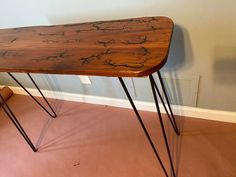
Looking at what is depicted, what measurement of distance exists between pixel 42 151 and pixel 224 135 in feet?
3.85

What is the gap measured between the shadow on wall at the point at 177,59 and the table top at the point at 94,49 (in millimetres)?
205

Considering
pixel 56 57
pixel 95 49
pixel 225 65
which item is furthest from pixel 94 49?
pixel 225 65

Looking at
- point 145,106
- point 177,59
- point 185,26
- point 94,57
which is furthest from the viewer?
point 145,106

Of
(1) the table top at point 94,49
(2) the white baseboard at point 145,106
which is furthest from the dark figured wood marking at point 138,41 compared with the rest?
(2) the white baseboard at point 145,106

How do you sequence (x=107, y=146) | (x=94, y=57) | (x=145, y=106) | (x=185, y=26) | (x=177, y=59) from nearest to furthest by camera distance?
1. (x=94, y=57)
2. (x=185, y=26)
3. (x=177, y=59)
4. (x=107, y=146)
5. (x=145, y=106)

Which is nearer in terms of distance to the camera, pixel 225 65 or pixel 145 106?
pixel 225 65

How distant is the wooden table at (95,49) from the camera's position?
74 centimetres

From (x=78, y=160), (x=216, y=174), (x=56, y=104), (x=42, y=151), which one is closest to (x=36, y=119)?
(x=56, y=104)

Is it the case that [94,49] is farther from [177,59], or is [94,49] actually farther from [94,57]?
[177,59]

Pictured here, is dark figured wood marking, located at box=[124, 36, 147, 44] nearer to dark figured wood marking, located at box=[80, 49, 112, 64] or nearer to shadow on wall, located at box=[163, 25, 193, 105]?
dark figured wood marking, located at box=[80, 49, 112, 64]

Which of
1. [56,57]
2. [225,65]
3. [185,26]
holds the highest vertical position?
[56,57]

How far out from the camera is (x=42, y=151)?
1499 millimetres

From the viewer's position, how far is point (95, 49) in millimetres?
868

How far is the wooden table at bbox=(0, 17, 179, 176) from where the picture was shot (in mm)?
741
